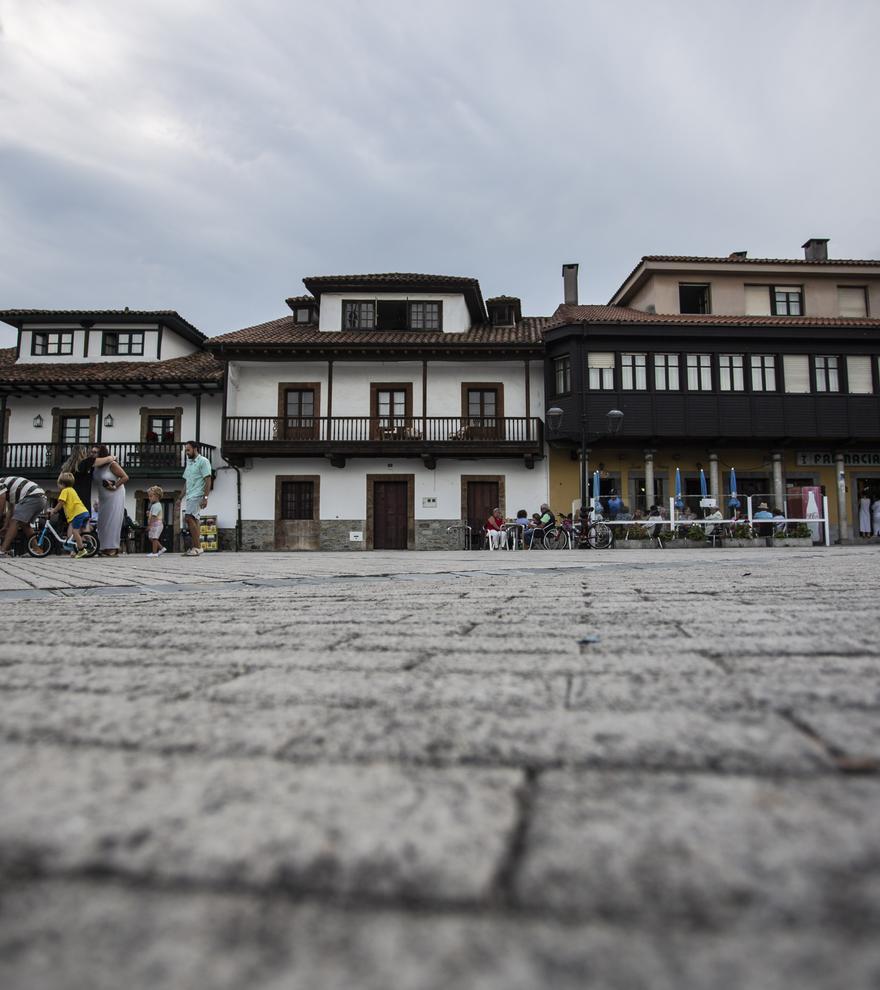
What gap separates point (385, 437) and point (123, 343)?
1017 centimetres

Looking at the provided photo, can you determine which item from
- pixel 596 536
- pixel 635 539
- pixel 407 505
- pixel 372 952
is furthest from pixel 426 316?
pixel 372 952

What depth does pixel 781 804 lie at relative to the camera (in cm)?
59

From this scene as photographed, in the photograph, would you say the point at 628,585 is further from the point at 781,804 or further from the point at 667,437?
the point at 667,437

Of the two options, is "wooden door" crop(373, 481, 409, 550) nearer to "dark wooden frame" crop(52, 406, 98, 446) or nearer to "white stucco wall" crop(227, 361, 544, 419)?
"white stucco wall" crop(227, 361, 544, 419)

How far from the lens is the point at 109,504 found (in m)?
9.60

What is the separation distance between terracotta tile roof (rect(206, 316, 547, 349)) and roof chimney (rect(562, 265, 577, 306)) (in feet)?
5.65

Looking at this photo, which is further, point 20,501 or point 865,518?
point 865,518

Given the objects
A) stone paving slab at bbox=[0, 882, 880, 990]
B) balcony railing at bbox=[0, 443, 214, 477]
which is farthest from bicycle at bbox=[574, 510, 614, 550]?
stone paving slab at bbox=[0, 882, 880, 990]

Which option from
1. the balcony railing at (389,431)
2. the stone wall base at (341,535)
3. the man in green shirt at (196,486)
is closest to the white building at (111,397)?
the stone wall base at (341,535)

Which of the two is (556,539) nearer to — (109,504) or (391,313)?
(109,504)

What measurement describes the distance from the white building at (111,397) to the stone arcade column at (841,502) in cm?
1814

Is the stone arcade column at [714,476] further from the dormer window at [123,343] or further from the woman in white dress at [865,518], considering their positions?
the dormer window at [123,343]

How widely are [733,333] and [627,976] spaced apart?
70.9 ft

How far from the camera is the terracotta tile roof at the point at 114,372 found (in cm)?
2030
